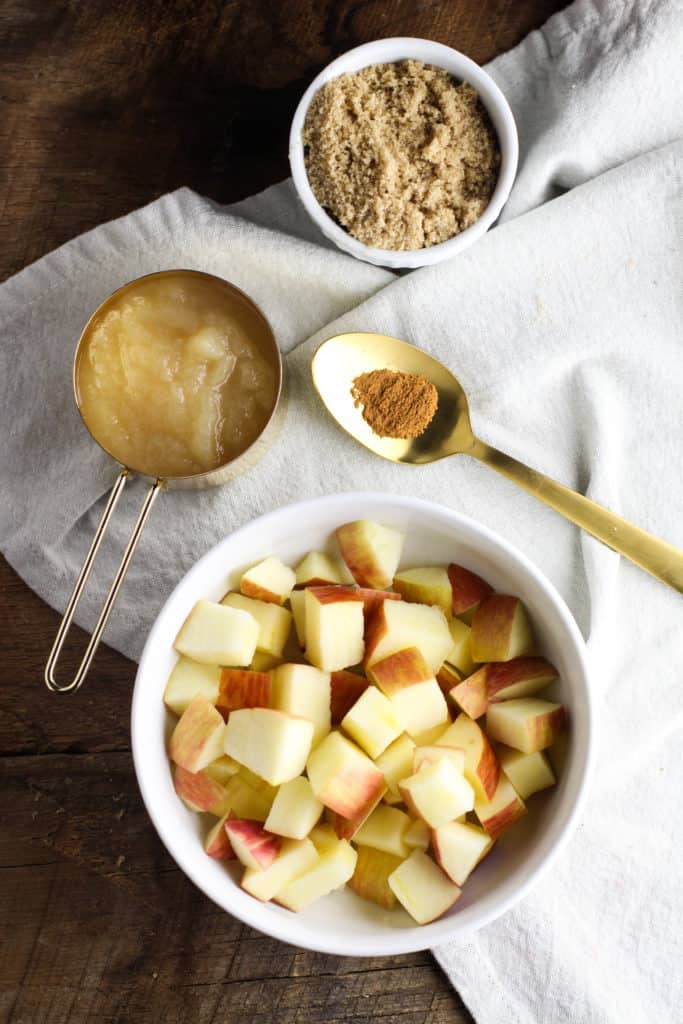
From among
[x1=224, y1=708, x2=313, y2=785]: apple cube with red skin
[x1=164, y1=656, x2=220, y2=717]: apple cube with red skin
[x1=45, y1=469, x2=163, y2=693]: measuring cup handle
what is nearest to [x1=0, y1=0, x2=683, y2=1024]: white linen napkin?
[x1=45, y1=469, x2=163, y2=693]: measuring cup handle

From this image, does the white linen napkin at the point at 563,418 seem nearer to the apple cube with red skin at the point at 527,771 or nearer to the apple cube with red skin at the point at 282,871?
the apple cube with red skin at the point at 527,771

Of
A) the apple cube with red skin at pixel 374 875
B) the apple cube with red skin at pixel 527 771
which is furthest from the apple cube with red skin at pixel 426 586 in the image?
the apple cube with red skin at pixel 374 875

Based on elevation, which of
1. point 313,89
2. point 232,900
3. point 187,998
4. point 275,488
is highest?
point 313,89

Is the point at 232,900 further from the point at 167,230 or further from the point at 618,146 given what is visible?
the point at 618,146

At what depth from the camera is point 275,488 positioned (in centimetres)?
148

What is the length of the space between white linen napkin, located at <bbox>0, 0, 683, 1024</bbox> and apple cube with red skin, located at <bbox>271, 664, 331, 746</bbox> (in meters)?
0.33

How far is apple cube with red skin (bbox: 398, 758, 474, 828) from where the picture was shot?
1.13 m

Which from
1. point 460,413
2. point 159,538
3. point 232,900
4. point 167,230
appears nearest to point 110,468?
point 159,538

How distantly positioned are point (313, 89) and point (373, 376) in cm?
43

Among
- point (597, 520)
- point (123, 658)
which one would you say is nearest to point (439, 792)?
point (597, 520)

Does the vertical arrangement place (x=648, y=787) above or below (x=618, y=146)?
below

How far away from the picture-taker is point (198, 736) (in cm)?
122

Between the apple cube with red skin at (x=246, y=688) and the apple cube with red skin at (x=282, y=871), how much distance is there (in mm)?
181

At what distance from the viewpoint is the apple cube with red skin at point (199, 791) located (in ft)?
4.05
